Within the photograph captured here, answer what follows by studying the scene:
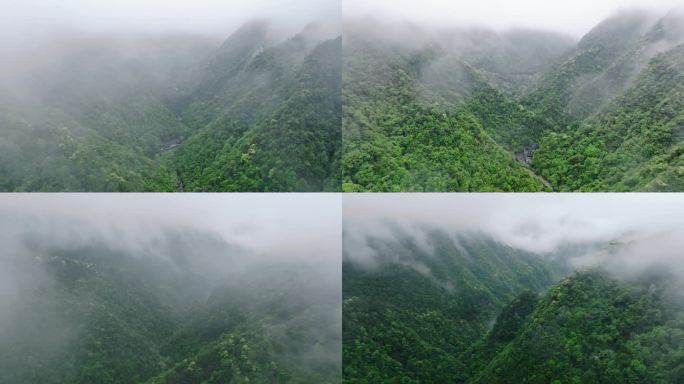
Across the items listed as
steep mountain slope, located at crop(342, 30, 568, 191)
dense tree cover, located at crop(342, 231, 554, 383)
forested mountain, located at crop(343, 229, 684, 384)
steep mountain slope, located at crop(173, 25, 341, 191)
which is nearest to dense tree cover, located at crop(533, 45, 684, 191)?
steep mountain slope, located at crop(342, 30, 568, 191)

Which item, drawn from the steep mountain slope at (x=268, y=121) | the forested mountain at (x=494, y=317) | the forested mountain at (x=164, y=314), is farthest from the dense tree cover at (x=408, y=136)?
the forested mountain at (x=164, y=314)

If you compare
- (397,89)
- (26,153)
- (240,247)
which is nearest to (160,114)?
(26,153)

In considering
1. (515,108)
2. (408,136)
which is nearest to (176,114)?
(408,136)

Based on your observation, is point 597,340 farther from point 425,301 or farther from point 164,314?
point 164,314

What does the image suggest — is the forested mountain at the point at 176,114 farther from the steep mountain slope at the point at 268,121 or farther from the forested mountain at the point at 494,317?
the forested mountain at the point at 494,317

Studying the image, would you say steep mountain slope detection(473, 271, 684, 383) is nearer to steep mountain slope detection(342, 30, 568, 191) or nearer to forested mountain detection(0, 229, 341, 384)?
steep mountain slope detection(342, 30, 568, 191)

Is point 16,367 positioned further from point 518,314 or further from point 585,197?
point 585,197
